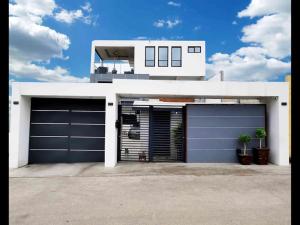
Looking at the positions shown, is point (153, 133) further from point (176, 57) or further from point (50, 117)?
point (176, 57)

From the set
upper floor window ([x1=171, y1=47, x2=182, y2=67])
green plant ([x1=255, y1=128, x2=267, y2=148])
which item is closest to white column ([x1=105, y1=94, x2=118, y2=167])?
green plant ([x1=255, y1=128, x2=267, y2=148])

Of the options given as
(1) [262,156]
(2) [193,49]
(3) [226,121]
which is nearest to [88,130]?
(3) [226,121]

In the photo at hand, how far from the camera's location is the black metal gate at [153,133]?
38.4ft

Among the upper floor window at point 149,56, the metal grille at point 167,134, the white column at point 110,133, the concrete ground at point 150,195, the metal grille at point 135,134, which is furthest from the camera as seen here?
the upper floor window at point 149,56

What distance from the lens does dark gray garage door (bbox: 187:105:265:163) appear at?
1136 cm

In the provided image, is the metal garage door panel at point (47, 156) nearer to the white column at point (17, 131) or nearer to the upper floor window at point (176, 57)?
the white column at point (17, 131)

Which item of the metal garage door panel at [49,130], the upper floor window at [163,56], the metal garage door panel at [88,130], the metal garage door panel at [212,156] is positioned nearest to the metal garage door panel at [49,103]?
the metal garage door panel at [49,130]

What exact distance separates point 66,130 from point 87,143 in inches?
46.9

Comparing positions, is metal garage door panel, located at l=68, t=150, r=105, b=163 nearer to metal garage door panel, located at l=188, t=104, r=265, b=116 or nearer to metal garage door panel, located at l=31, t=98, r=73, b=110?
metal garage door panel, located at l=31, t=98, r=73, b=110

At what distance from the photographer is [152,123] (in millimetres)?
11625

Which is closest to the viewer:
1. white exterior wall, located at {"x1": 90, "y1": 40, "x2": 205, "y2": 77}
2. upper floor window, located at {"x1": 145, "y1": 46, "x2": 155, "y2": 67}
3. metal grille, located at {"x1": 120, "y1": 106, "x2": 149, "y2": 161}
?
metal grille, located at {"x1": 120, "y1": 106, "x2": 149, "y2": 161}

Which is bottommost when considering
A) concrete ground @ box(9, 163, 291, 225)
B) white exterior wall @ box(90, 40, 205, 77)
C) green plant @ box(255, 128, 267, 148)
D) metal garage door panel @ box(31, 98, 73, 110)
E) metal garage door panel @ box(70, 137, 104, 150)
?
concrete ground @ box(9, 163, 291, 225)
